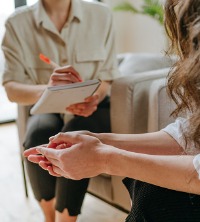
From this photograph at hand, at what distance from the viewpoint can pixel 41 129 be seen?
142 cm

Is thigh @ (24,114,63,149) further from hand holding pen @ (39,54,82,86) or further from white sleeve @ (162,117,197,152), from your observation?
white sleeve @ (162,117,197,152)

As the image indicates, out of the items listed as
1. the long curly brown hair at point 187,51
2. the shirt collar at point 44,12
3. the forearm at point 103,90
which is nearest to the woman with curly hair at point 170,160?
the long curly brown hair at point 187,51

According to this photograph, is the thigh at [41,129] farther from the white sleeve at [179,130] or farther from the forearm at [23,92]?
the white sleeve at [179,130]

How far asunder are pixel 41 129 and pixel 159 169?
2.35 feet

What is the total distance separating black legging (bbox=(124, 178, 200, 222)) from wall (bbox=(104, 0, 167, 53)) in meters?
2.31

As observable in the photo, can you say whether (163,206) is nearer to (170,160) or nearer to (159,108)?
(170,160)

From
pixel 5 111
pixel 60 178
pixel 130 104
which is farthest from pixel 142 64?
pixel 5 111

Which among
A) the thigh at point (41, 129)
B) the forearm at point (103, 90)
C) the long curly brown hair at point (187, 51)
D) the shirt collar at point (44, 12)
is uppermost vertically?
the long curly brown hair at point (187, 51)

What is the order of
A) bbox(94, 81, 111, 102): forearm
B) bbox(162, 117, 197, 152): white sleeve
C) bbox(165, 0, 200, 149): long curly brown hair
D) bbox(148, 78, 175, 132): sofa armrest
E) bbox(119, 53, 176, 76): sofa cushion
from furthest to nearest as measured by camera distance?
bbox(119, 53, 176, 76): sofa cushion < bbox(94, 81, 111, 102): forearm < bbox(148, 78, 175, 132): sofa armrest < bbox(162, 117, 197, 152): white sleeve < bbox(165, 0, 200, 149): long curly brown hair

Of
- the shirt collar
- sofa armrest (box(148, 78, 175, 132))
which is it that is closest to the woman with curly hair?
sofa armrest (box(148, 78, 175, 132))

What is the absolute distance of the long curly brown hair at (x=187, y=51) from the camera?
70cm

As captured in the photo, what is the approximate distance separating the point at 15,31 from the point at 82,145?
32.7 inches

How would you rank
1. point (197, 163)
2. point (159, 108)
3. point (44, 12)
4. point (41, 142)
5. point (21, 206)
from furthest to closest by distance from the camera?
point (21, 206) < point (44, 12) < point (41, 142) < point (159, 108) < point (197, 163)

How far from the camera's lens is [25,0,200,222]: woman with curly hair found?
722mm
